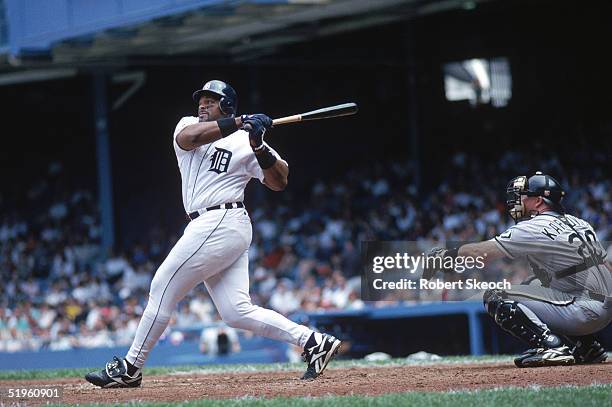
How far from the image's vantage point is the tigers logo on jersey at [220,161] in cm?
621

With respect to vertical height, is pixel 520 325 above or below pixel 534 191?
below

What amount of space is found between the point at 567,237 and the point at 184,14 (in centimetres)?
1005

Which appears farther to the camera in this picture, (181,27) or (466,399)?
(181,27)

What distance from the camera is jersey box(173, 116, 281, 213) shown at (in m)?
6.20

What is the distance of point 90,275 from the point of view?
18.2 metres

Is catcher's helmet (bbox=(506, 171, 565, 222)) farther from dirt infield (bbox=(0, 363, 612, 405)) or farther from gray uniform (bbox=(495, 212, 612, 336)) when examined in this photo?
dirt infield (bbox=(0, 363, 612, 405))

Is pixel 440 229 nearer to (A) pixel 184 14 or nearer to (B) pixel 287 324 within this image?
(A) pixel 184 14

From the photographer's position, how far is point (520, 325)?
21.5 ft

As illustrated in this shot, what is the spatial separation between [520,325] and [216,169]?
196 cm

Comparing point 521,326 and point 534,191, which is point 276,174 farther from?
point 521,326

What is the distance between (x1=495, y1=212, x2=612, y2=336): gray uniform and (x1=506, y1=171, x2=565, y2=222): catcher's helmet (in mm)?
92

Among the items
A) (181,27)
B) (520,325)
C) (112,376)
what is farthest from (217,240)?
(181,27)

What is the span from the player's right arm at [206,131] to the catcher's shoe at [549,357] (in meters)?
2.21

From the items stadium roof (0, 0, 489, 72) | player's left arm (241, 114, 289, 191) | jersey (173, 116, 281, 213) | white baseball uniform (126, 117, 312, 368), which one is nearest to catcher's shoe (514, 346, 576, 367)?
white baseball uniform (126, 117, 312, 368)
